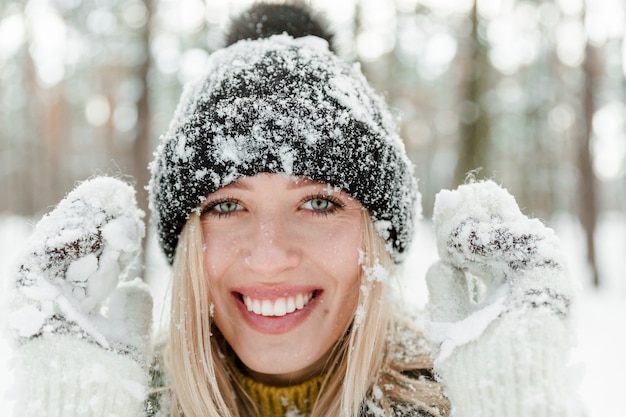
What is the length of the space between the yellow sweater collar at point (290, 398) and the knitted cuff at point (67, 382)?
55 cm

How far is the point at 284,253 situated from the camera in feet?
5.64

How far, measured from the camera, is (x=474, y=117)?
24.5 feet

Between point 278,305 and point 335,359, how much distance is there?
0.34m

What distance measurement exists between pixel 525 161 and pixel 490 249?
76.0ft

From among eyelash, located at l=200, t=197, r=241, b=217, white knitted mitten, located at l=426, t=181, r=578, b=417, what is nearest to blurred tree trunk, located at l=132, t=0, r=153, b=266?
eyelash, located at l=200, t=197, r=241, b=217

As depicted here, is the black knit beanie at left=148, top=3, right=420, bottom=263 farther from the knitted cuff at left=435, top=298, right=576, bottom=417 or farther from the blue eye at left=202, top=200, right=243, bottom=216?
the knitted cuff at left=435, top=298, right=576, bottom=417

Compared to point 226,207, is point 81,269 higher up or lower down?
lower down

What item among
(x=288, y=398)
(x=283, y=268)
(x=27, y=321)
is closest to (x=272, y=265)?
(x=283, y=268)

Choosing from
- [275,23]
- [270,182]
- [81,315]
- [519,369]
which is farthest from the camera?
[275,23]

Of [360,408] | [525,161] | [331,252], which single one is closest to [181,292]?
[331,252]

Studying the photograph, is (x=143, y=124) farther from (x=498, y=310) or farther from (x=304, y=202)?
(x=498, y=310)

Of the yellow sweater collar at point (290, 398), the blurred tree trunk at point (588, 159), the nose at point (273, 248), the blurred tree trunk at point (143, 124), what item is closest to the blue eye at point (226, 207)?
the nose at point (273, 248)

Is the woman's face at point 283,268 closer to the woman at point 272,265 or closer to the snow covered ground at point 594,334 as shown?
the woman at point 272,265

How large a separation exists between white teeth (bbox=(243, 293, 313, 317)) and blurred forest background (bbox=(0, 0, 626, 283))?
815mm
